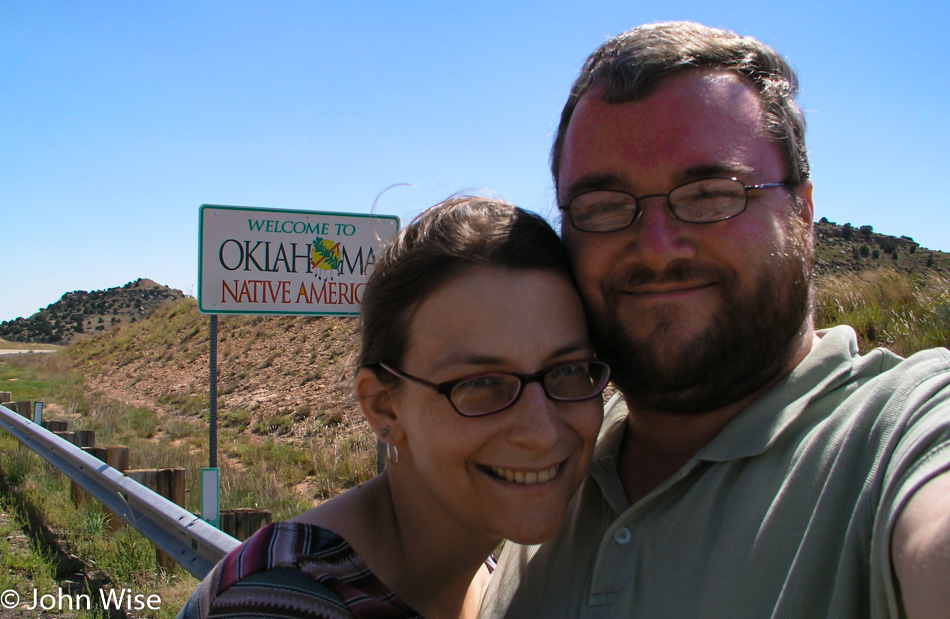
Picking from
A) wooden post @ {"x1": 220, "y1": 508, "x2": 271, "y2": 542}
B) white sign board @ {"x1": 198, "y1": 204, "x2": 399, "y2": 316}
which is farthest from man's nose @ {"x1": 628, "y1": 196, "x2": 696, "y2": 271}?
white sign board @ {"x1": 198, "y1": 204, "x2": 399, "y2": 316}

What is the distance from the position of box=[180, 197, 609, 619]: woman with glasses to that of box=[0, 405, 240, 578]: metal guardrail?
153 centimetres

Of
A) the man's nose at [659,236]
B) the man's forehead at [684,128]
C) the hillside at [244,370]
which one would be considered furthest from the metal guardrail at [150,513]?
the hillside at [244,370]

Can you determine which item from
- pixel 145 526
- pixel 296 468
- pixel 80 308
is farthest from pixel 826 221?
pixel 80 308

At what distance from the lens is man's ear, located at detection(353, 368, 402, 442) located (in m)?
1.92

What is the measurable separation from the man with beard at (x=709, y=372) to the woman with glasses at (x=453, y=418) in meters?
0.15

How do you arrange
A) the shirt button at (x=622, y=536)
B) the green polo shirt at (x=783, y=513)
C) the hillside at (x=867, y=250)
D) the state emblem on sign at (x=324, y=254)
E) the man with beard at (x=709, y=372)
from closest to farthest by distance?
1. the green polo shirt at (x=783, y=513)
2. the man with beard at (x=709, y=372)
3. the shirt button at (x=622, y=536)
4. the state emblem on sign at (x=324, y=254)
5. the hillside at (x=867, y=250)

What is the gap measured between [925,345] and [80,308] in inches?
4613

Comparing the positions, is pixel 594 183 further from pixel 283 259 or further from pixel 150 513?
Result: pixel 283 259

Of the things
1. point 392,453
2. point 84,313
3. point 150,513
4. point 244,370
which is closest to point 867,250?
point 244,370

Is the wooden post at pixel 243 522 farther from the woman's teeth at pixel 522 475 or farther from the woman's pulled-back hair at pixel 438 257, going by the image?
the woman's teeth at pixel 522 475

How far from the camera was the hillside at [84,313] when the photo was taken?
91250 mm

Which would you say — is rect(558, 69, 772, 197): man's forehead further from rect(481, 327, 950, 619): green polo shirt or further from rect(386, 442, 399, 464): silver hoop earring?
rect(386, 442, 399, 464): silver hoop earring

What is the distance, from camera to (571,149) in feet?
6.88

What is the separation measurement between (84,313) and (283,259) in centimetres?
10862
